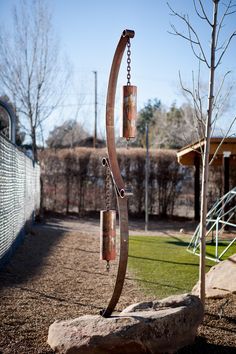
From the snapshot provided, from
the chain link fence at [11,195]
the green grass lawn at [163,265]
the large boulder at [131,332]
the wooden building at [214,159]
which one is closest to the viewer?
the large boulder at [131,332]

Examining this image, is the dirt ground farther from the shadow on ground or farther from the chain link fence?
the chain link fence

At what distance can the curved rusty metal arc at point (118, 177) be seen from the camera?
3.97 metres

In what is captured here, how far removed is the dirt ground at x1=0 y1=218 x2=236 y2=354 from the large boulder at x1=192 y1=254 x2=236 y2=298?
0.47 ft

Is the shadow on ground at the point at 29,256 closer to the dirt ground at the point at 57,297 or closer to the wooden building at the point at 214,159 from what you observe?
the dirt ground at the point at 57,297

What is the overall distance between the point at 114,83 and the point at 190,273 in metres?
4.33

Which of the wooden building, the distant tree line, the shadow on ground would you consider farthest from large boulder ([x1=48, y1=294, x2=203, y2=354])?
the distant tree line

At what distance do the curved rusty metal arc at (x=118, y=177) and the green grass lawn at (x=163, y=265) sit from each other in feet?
6.53

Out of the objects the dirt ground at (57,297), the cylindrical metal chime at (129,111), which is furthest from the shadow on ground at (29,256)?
the cylindrical metal chime at (129,111)

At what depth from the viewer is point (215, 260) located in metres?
8.27

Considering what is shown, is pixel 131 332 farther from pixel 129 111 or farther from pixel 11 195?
pixel 11 195

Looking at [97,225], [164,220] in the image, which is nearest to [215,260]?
[97,225]

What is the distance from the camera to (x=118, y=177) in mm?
4047

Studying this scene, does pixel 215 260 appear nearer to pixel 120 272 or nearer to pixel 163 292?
pixel 163 292

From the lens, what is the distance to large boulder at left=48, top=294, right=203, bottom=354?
346cm
